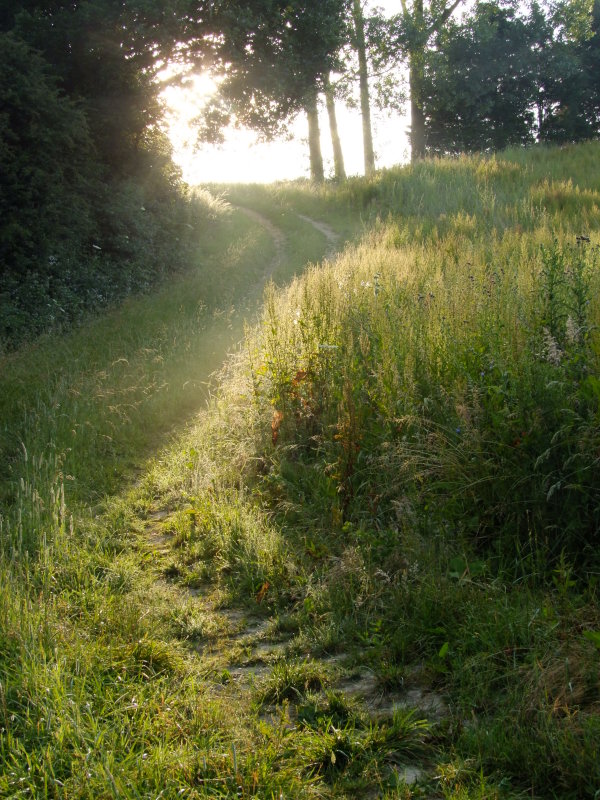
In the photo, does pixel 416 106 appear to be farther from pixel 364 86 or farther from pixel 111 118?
pixel 111 118

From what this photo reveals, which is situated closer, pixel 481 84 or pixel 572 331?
pixel 572 331

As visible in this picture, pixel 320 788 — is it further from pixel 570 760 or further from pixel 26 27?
pixel 26 27

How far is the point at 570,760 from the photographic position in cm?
269

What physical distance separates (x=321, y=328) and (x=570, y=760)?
539 cm

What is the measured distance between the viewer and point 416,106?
34125 mm

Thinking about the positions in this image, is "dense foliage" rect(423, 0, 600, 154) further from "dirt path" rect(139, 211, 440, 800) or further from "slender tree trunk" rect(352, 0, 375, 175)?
"dirt path" rect(139, 211, 440, 800)

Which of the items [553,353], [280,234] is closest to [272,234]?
[280,234]

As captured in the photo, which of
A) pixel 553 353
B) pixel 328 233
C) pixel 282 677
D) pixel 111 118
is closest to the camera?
pixel 282 677

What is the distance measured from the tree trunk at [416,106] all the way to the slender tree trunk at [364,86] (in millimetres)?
2103

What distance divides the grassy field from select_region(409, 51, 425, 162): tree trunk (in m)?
25.8

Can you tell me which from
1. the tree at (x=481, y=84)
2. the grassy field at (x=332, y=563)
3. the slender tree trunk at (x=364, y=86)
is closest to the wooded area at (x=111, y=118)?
the grassy field at (x=332, y=563)

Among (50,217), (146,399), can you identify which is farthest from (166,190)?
(146,399)

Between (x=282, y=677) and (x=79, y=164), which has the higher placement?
(x=79, y=164)

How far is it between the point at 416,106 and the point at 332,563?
33822mm
